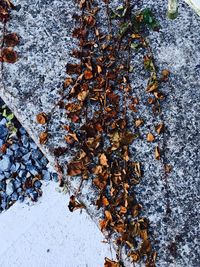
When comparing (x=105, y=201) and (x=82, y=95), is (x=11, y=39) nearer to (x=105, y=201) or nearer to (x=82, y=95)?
Answer: (x=82, y=95)

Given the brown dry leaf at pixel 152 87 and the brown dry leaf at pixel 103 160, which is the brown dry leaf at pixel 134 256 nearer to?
the brown dry leaf at pixel 103 160

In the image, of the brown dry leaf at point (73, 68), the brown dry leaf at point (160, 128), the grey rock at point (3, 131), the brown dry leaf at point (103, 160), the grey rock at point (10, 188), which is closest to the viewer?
the brown dry leaf at point (103, 160)

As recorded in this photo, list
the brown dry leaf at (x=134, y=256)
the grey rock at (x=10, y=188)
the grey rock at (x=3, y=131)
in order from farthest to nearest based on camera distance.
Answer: the grey rock at (x=3, y=131) → the grey rock at (x=10, y=188) → the brown dry leaf at (x=134, y=256)

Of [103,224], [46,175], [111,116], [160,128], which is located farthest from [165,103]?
[46,175]

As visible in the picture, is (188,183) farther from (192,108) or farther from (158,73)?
(158,73)

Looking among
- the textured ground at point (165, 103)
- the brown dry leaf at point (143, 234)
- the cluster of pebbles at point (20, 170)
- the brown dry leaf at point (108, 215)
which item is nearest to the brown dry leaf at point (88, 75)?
the textured ground at point (165, 103)

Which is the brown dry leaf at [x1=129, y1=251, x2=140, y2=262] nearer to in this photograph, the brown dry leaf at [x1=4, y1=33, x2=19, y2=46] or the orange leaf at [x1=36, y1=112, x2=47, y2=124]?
the orange leaf at [x1=36, y1=112, x2=47, y2=124]
